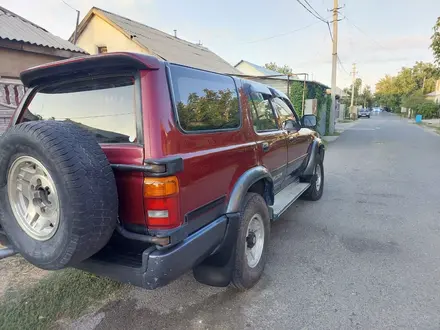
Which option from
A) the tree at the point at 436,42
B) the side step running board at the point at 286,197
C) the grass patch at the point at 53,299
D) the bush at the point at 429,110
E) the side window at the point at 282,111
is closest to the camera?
the grass patch at the point at 53,299

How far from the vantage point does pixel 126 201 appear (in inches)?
77.5

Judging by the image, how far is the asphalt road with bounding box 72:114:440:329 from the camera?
97.0 inches

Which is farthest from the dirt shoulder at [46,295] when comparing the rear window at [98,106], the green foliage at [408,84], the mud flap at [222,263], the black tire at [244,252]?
the green foliage at [408,84]

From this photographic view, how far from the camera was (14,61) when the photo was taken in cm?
672

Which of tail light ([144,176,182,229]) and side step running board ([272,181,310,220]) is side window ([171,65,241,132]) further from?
side step running board ([272,181,310,220])

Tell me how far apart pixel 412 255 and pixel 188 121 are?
3136 millimetres

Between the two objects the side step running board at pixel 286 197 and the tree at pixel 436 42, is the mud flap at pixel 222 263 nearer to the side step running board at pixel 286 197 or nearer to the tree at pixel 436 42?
the side step running board at pixel 286 197

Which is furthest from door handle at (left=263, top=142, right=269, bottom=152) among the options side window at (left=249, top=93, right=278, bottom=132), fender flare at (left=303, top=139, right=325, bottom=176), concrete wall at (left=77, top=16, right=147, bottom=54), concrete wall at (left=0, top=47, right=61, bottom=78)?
concrete wall at (left=77, top=16, right=147, bottom=54)

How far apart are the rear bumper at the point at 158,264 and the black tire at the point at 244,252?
1.64 feet

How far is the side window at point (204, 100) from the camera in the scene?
2161 millimetres

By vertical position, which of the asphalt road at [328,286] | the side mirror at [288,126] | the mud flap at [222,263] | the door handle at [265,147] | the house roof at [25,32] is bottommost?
the asphalt road at [328,286]

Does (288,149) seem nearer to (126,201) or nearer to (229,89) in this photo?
(229,89)

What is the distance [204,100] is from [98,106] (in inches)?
31.6

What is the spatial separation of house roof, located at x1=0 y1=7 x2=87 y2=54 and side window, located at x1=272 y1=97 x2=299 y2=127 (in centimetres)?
584
